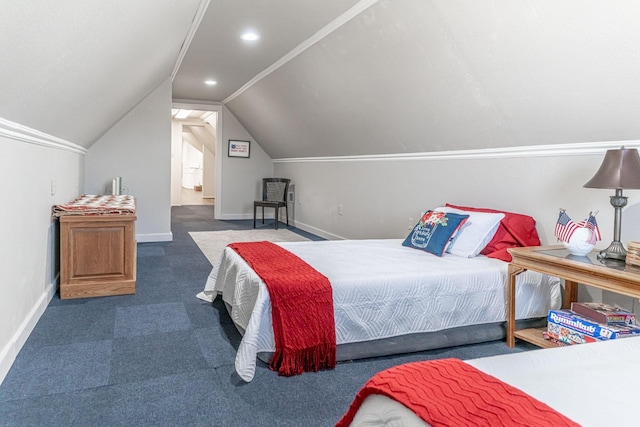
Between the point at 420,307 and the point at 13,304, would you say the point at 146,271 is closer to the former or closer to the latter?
the point at 13,304

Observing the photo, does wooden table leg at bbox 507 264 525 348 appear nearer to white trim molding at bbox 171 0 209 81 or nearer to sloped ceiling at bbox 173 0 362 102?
sloped ceiling at bbox 173 0 362 102

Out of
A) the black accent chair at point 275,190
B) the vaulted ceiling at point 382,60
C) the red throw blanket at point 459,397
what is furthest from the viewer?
the black accent chair at point 275,190

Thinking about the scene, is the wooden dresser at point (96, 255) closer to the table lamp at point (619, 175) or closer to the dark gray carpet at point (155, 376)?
the dark gray carpet at point (155, 376)

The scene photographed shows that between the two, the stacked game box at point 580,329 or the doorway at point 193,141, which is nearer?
the stacked game box at point 580,329

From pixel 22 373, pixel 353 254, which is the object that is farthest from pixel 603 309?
pixel 22 373

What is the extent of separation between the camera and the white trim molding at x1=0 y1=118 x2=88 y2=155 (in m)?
1.82

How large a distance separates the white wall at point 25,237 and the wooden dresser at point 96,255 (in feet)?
0.38

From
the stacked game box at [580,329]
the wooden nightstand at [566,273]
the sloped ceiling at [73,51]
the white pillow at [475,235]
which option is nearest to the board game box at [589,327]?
the stacked game box at [580,329]

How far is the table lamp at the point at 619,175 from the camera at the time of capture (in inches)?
78.6

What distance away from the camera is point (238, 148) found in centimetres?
783

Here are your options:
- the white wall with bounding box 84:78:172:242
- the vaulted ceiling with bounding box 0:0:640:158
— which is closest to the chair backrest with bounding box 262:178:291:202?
the white wall with bounding box 84:78:172:242

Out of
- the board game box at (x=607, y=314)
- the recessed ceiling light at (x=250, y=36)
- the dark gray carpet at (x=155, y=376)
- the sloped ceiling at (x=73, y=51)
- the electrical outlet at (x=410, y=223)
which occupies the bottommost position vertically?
the dark gray carpet at (x=155, y=376)

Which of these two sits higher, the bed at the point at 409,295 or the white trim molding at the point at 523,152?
the white trim molding at the point at 523,152

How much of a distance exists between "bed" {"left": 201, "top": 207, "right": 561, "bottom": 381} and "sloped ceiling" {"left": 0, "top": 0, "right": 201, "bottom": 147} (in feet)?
4.24
